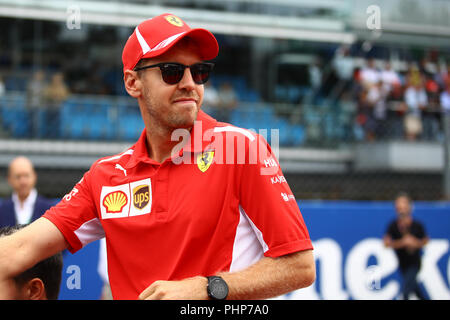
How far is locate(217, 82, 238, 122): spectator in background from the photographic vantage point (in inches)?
414

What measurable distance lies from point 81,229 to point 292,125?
916 cm

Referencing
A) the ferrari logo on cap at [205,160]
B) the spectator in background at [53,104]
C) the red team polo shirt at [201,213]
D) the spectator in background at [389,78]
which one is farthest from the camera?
the spectator in background at [389,78]

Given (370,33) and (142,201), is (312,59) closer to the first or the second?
(370,33)

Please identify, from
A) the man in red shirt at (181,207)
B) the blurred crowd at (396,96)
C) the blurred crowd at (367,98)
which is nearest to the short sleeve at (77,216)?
the man in red shirt at (181,207)

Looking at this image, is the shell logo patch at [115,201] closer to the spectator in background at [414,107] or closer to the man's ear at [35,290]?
the man's ear at [35,290]

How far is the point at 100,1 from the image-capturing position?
445 inches

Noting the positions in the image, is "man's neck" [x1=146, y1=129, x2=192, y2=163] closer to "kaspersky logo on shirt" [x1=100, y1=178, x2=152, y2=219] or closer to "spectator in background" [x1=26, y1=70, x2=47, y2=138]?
"kaspersky logo on shirt" [x1=100, y1=178, x2=152, y2=219]

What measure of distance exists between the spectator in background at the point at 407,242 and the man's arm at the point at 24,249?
19.7 ft

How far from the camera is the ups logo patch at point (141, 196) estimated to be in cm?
202

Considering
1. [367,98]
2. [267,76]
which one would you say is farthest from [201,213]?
[267,76]

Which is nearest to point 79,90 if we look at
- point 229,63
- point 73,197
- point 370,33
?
point 229,63

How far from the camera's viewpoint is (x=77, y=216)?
7.03 feet

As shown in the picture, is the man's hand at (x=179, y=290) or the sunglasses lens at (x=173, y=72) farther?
the sunglasses lens at (x=173, y=72)

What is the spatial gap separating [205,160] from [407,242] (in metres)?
5.94
